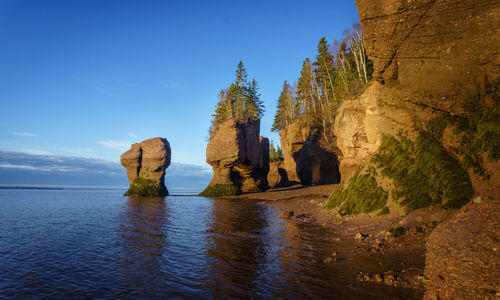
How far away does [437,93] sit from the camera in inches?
444

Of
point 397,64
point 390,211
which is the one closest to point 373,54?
point 397,64

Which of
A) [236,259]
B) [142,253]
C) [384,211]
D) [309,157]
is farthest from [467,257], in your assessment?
[309,157]

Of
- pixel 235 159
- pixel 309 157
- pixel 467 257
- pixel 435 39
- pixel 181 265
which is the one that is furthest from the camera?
pixel 309 157

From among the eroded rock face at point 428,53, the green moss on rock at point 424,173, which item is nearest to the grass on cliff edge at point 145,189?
the green moss on rock at point 424,173

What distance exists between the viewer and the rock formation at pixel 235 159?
39.9 metres

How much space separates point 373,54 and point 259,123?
115 ft

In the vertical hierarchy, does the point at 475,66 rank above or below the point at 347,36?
below

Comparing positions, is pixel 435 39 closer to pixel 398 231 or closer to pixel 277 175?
pixel 398 231

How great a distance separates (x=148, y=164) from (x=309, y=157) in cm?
2670

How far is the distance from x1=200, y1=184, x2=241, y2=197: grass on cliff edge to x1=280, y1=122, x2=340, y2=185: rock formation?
11550mm

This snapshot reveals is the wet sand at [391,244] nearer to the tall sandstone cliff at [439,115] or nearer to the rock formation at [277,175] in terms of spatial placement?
the tall sandstone cliff at [439,115]

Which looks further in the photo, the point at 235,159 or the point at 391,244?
the point at 235,159

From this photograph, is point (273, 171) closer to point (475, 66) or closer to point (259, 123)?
point (259, 123)

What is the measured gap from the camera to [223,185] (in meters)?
41.4
